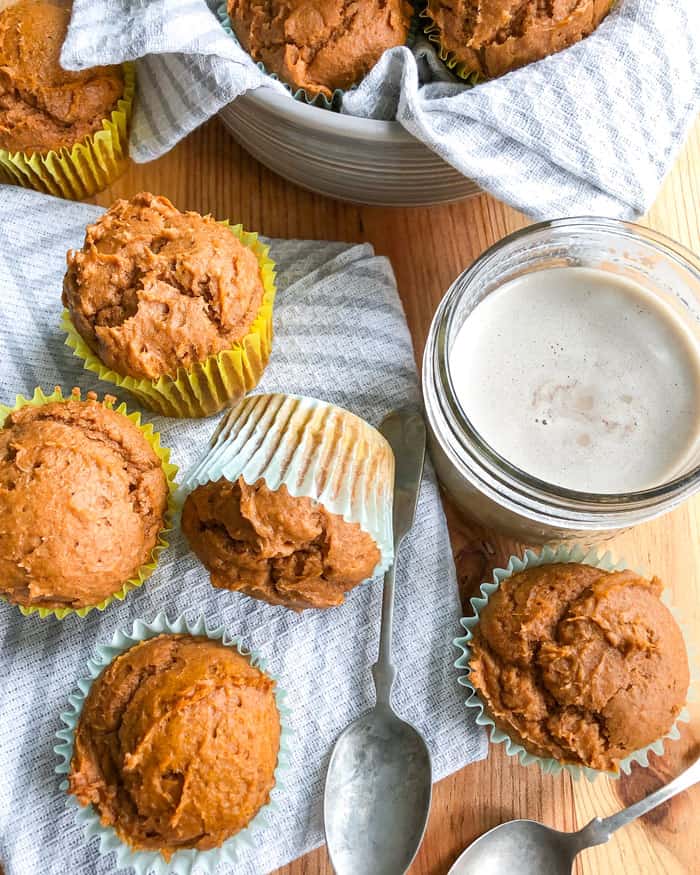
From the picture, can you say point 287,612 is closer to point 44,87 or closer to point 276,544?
point 276,544

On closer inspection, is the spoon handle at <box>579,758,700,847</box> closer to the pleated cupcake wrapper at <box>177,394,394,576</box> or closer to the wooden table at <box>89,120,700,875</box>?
the wooden table at <box>89,120,700,875</box>

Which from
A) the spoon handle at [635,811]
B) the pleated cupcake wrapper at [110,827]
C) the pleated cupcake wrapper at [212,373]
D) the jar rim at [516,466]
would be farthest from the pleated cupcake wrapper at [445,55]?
the spoon handle at [635,811]

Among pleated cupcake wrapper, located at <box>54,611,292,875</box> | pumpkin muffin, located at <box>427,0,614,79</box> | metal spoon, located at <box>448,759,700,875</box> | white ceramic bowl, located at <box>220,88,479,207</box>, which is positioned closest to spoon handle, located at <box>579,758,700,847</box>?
metal spoon, located at <box>448,759,700,875</box>

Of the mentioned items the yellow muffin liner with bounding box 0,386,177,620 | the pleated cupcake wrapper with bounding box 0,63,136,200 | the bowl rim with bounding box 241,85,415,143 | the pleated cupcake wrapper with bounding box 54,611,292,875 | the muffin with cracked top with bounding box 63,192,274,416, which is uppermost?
the bowl rim with bounding box 241,85,415,143

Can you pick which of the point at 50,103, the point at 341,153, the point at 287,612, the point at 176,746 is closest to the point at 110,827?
the point at 176,746

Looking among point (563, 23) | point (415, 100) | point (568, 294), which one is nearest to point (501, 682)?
point (568, 294)

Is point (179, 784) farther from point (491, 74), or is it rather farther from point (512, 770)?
point (491, 74)

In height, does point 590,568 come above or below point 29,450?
below
